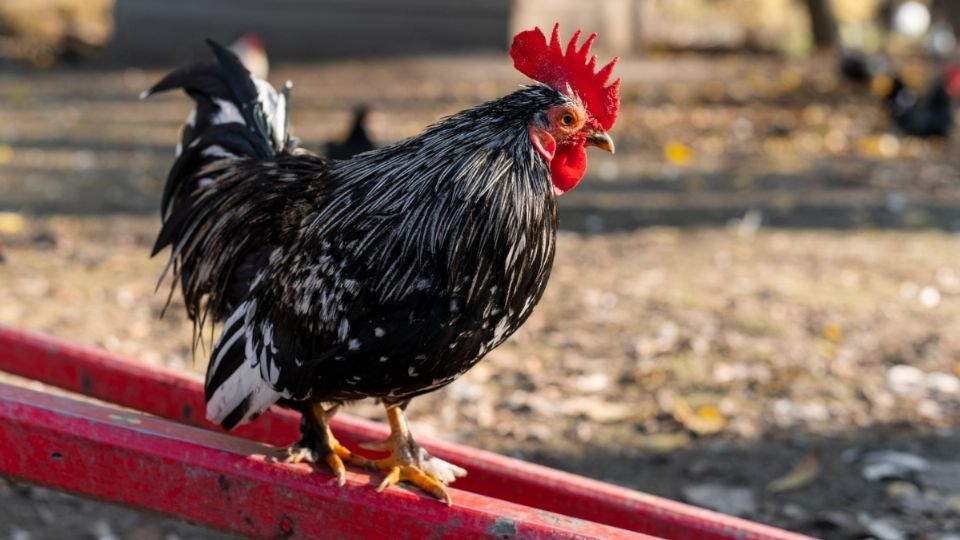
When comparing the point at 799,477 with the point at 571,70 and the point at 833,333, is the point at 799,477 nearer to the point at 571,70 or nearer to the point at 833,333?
the point at 833,333

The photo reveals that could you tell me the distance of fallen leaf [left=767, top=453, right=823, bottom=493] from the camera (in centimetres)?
381

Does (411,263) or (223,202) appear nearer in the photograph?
(411,263)

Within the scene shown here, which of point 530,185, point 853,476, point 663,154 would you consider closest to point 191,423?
point 530,185

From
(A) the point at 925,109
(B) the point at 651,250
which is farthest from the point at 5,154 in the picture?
(A) the point at 925,109

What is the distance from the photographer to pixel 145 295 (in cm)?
551

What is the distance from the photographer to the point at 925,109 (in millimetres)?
10305

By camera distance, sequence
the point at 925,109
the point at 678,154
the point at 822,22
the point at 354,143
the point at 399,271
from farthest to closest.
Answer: the point at 822,22 → the point at 925,109 → the point at 678,154 → the point at 354,143 → the point at 399,271

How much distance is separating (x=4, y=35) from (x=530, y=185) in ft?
53.4

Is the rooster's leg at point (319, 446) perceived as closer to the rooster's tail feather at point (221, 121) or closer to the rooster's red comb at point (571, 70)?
the rooster's tail feather at point (221, 121)

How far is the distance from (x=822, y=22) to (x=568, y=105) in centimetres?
1484

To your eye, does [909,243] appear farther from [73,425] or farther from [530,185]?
[73,425]

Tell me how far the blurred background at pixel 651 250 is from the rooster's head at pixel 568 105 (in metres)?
1.68

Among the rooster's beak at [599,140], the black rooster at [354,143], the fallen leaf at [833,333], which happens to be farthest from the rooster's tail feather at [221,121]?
the black rooster at [354,143]

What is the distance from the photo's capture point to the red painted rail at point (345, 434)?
2.71 meters
